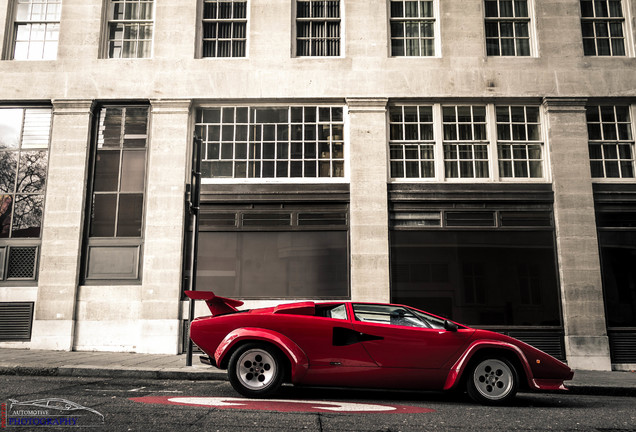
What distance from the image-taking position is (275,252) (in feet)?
40.9

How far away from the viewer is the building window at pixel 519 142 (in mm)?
13016

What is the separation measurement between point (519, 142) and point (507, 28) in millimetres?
3159

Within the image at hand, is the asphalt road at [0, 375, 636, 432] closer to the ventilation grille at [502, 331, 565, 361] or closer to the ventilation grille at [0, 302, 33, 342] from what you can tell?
the ventilation grille at [502, 331, 565, 361]

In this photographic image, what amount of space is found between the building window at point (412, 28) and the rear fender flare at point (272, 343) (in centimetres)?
942

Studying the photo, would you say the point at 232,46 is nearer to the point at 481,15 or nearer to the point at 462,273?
the point at 481,15

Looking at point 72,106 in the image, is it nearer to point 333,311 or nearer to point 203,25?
point 203,25

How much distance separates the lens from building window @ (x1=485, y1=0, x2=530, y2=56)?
13.5 meters

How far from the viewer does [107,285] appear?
488 inches

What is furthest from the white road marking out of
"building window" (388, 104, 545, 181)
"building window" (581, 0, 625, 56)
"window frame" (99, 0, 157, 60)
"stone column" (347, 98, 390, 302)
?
"building window" (581, 0, 625, 56)

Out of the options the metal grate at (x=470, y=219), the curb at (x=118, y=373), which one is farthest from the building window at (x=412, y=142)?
the curb at (x=118, y=373)

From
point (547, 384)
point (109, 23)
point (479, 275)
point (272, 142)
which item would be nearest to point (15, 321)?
point (272, 142)

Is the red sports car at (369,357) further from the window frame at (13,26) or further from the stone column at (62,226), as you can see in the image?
the window frame at (13,26)

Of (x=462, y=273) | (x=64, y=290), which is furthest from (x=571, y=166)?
(x=64, y=290)

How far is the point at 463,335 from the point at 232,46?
10.1 metres
